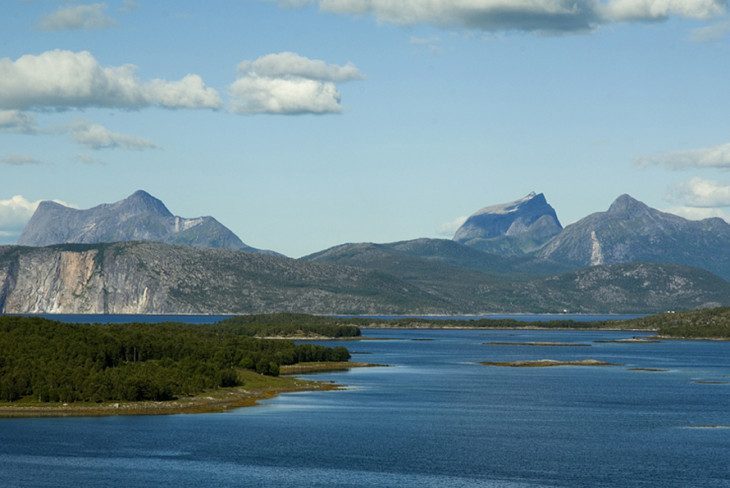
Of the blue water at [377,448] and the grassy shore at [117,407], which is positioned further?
the grassy shore at [117,407]

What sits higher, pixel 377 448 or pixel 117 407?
pixel 117 407

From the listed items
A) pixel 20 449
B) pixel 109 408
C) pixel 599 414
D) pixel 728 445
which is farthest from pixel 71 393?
pixel 728 445

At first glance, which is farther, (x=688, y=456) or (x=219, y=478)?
(x=688, y=456)

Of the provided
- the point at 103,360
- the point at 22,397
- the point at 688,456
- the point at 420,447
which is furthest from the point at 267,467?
the point at 103,360

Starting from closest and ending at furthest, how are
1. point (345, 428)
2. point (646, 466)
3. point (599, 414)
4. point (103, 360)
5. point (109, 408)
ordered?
point (646, 466), point (345, 428), point (109, 408), point (599, 414), point (103, 360)

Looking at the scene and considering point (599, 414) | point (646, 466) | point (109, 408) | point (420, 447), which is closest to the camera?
point (646, 466)

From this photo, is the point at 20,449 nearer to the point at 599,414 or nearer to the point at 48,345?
the point at 48,345

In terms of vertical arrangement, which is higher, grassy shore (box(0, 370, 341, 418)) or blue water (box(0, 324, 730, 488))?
grassy shore (box(0, 370, 341, 418))

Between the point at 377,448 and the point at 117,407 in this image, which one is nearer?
the point at 377,448

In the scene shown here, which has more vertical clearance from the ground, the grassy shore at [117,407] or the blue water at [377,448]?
the grassy shore at [117,407]

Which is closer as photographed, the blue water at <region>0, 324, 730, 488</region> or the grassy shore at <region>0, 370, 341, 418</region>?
the blue water at <region>0, 324, 730, 488</region>
